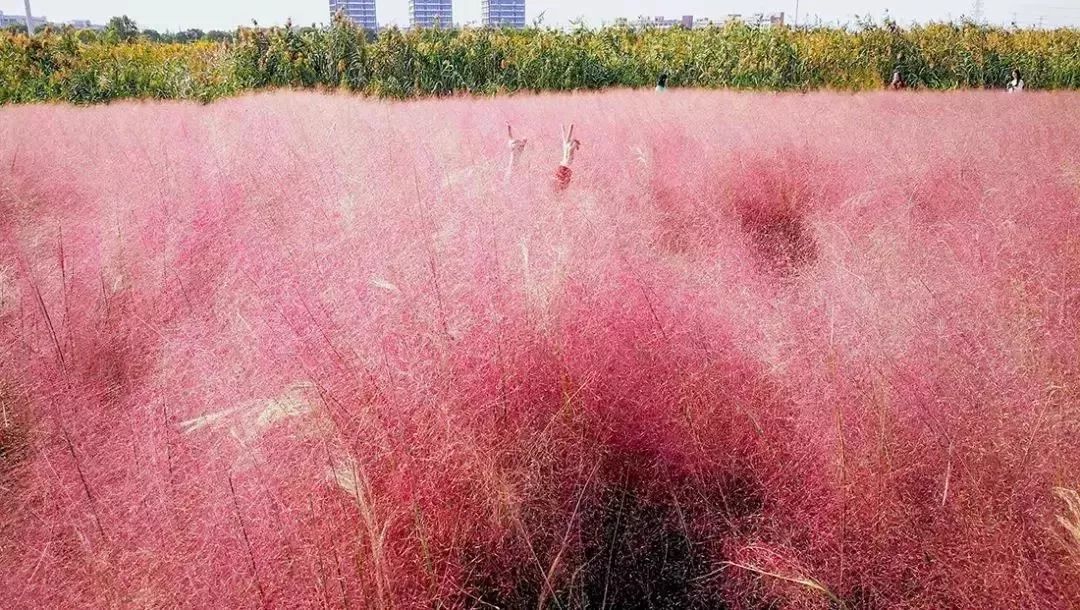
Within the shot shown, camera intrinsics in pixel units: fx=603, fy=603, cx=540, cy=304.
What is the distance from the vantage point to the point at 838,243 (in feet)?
9.29

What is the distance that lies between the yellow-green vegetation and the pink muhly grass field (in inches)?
438

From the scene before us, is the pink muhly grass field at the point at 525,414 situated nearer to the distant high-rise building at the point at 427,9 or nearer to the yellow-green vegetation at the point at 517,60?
the yellow-green vegetation at the point at 517,60

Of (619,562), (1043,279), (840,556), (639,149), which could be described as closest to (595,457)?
(619,562)

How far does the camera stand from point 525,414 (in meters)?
1.54

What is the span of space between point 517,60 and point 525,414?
47.6 feet

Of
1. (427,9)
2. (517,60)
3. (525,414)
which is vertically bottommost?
(525,414)

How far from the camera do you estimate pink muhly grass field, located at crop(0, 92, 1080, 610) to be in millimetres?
1189

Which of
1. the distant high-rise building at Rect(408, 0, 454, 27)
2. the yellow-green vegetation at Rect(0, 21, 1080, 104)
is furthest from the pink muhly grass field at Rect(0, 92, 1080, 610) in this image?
the distant high-rise building at Rect(408, 0, 454, 27)

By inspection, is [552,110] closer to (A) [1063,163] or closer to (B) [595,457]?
(A) [1063,163]

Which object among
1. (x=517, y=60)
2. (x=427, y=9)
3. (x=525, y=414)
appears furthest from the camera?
(x=427, y=9)

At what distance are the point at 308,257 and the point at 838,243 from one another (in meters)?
2.33

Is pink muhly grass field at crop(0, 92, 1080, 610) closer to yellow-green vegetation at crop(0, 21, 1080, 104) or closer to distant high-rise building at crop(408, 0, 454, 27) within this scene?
yellow-green vegetation at crop(0, 21, 1080, 104)

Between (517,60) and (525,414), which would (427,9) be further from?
(525,414)

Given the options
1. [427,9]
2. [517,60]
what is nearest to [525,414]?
[517,60]
